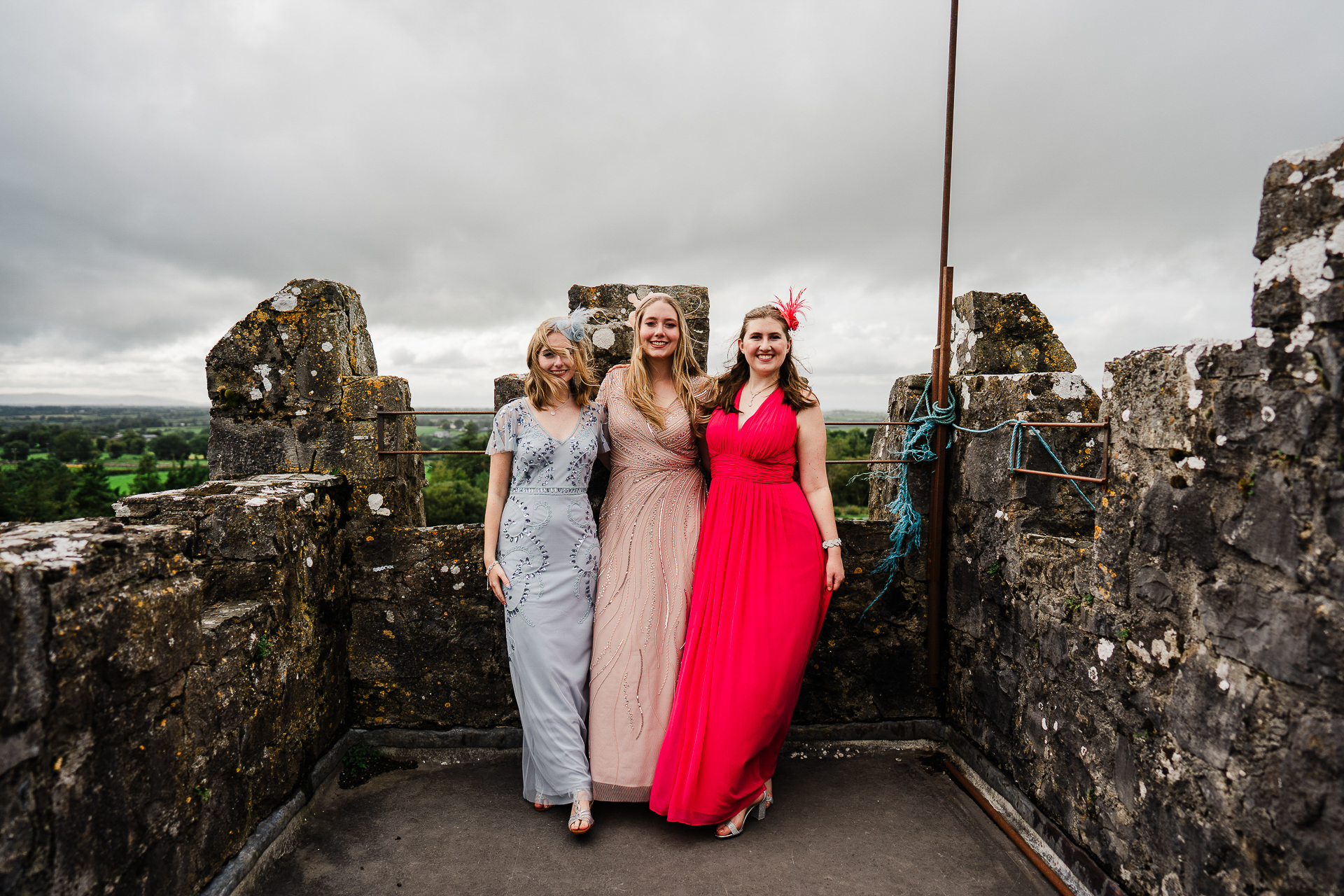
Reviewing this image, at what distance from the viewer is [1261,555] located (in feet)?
5.39

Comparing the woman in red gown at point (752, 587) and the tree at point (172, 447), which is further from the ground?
the woman in red gown at point (752, 587)

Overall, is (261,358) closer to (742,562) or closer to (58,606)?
(58,606)

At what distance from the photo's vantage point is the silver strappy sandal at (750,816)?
2.58m

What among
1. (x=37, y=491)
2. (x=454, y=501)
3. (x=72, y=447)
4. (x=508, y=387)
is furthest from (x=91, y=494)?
(x=508, y=387)

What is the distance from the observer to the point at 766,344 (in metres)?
2.81

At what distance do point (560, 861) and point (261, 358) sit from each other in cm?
242

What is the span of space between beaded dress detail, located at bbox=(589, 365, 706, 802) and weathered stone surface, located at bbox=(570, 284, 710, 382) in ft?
1.00

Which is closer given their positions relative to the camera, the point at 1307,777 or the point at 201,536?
the point at 1307,777

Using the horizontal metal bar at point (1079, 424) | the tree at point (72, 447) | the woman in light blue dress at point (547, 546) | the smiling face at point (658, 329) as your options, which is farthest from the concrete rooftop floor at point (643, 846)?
the tree at point (72, 447)

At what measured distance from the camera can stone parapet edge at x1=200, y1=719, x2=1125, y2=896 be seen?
2246mm

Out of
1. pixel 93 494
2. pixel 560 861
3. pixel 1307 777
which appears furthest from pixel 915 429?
pixel 93 494

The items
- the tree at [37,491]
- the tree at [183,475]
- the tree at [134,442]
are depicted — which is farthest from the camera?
the tree at [134,442]

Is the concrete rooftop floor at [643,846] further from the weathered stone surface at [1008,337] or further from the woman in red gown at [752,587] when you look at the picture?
the weathered stone surface at [1008,337]

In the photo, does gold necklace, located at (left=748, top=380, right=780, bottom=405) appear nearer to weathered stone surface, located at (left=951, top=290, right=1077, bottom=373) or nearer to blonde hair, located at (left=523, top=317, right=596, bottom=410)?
blonde hair, located at (left=523, top=317, right=596, bottom=410)
